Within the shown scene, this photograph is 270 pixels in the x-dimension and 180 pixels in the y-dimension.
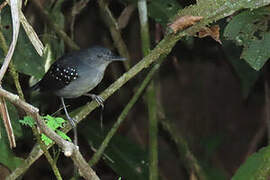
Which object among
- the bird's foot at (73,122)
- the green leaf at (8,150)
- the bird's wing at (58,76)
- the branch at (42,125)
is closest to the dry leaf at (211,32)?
the bird's foot at (73,122)

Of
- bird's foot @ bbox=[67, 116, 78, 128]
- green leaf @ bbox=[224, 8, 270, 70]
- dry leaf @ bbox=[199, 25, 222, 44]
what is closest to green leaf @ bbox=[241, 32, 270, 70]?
green leaf @ bbox=[224, 8, 270, 70]

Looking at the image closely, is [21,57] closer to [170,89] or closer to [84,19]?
[84,19]

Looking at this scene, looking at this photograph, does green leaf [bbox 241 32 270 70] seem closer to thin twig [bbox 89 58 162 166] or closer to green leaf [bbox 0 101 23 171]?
thin twig [bbox 89 58 162 166]

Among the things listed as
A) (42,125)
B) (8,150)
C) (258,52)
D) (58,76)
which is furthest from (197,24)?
(58,76)

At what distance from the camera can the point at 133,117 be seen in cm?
539

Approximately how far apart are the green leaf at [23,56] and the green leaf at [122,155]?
0.84m

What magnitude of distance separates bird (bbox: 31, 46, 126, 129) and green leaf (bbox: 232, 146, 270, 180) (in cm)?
139

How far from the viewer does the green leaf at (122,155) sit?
12.9 ft

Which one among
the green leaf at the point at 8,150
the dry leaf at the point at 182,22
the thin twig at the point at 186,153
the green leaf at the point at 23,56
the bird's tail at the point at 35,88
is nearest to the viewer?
the dry leaf at the point at 182,22

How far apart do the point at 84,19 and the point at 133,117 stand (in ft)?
3.63

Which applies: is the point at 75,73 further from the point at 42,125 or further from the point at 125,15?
the point at 42,125

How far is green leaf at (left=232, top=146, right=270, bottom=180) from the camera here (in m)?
2.98

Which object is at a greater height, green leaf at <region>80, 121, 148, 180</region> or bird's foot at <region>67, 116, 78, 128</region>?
bird's foot at <region>67, 116, 78, 128</region>

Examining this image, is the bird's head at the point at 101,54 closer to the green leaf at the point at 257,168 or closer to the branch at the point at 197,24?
the branch at the point at 197,24
